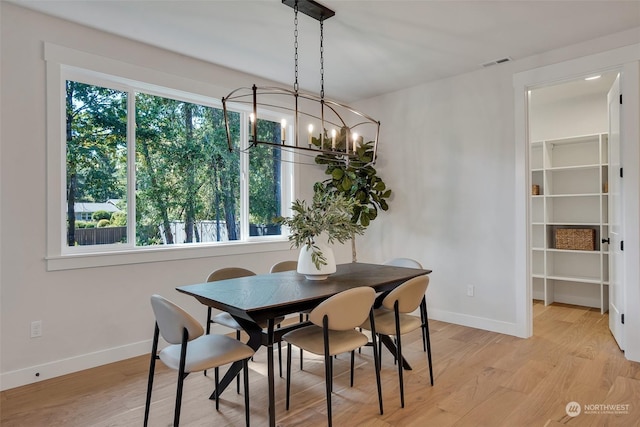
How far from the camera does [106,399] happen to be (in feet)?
8.38

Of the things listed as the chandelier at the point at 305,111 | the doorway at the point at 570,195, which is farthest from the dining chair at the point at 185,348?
the doorway at the point at 570,195

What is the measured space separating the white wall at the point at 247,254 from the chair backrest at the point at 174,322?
56.2 inches

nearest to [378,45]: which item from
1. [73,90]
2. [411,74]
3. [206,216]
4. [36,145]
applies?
[411,74]

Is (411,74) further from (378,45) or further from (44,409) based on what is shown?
(44,409)

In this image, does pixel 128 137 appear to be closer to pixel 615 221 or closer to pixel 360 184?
pixel 360 184

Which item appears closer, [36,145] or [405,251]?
[36,145]

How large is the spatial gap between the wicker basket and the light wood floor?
173cm

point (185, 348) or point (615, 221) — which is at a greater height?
point (615, 221)

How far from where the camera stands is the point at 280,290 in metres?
2.38

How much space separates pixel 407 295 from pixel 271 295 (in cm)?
91

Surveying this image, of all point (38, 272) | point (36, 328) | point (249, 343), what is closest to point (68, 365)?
point (36, 328)

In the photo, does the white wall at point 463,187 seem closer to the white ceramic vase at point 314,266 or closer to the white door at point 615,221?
the white door at point 615,221

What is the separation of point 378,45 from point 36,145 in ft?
9.36

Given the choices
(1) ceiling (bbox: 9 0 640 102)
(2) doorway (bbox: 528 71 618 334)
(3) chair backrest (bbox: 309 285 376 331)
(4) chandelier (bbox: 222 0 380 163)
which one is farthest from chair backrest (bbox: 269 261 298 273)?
(2) doorway (bbox: 528 71 618 334)
